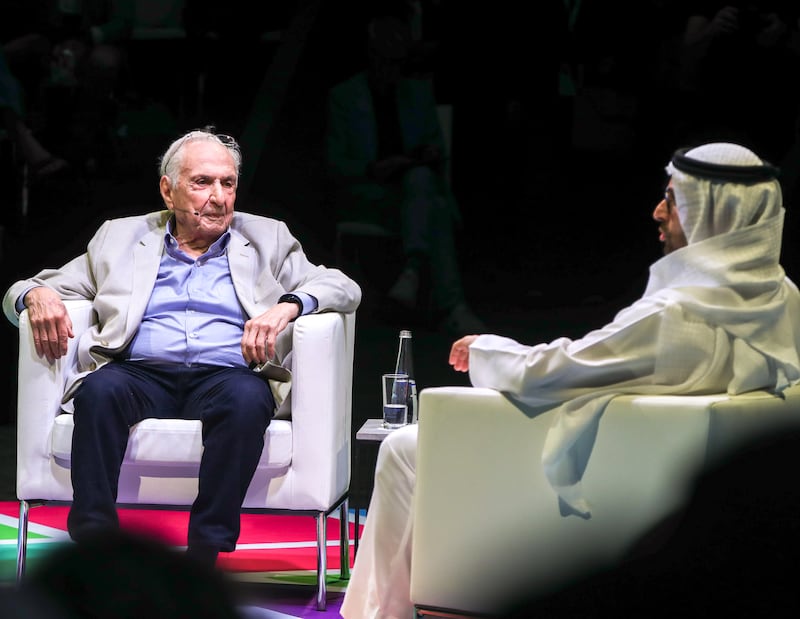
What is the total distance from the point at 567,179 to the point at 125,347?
295cm

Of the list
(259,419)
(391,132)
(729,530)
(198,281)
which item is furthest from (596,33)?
(729,530)

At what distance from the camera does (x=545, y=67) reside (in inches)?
236

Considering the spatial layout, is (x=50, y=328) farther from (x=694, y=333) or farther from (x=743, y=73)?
(x=743, y=73)

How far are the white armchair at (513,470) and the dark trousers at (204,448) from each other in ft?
2.31

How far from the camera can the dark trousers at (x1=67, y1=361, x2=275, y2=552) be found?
311 centimetres

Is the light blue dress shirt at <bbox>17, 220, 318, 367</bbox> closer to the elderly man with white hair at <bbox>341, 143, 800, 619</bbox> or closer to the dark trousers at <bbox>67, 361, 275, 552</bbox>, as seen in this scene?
the dark trousers at <bbox>67, 361, 275, 552</bbox>

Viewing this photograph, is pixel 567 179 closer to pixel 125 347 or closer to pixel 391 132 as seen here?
pixel 391 132

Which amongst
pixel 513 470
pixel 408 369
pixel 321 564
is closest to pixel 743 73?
pixel 408 369

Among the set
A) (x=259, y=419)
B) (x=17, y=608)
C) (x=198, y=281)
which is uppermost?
(x=17, y=608)

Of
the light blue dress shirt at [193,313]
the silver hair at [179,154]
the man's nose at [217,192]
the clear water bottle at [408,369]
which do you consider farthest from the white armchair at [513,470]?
the silver hair at [179,154]

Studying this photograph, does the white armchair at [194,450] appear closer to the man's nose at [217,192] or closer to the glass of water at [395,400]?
the glass of water at [395,400]

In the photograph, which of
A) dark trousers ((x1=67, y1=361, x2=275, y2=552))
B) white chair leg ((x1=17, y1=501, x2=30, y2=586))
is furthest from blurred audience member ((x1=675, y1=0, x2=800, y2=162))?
white chair leg ((x1=17, y1=501, x2=30, y2=586))

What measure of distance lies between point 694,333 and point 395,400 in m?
Answer: 1.15

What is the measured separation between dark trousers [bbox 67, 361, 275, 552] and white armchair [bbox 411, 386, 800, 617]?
2.31ft
